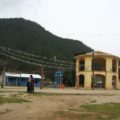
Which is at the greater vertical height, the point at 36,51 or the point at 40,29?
the point at 40,29

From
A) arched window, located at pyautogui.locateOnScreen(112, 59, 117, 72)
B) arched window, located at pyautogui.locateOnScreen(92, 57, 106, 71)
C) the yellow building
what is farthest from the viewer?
arched window, located at pyautogui.locateOnScreen(112, 59, 117, 72)

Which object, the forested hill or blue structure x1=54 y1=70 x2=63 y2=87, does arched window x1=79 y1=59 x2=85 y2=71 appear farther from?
the forested hill

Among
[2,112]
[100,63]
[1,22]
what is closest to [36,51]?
[1,22]

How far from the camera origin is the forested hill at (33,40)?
7838 cm

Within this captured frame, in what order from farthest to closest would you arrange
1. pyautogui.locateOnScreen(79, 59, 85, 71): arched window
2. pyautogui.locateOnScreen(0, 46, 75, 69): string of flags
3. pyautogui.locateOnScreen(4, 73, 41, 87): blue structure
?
1. pyautogui.locateOnScreen(4, 73, 41, 87): blue structure
2. pyautogui.locateOnScreen(79, 59, 85, 71): arched window
3. pyautogui.locateOnScreen(0, 46, 75, 69): string of flags

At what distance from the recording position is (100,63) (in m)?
64.9

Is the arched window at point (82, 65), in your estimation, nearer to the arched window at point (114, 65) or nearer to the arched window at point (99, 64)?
the arched window at point (99, 64)

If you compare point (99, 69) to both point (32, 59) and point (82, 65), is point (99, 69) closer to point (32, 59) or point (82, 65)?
point (82, 65)

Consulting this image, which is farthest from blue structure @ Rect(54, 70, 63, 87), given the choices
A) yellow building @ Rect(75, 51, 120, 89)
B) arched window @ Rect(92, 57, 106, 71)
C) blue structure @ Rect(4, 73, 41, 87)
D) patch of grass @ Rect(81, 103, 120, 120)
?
patch of grass @ Rect(81, 103, 120, 120)

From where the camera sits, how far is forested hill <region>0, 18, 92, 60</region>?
78.4 metres

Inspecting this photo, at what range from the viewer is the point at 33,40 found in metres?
82.1

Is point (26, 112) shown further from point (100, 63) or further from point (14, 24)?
point (14, 24)

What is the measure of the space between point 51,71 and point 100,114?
79097 mm

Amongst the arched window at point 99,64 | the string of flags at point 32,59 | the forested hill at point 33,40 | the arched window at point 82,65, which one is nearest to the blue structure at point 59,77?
the string of flags at point 32,59
